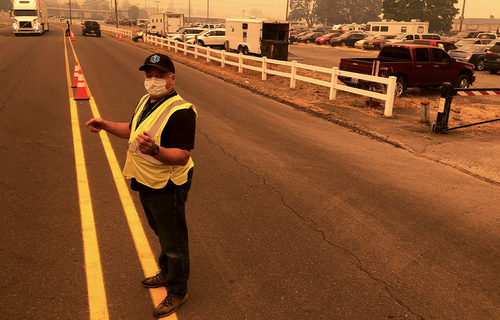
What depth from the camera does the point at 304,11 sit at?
185m

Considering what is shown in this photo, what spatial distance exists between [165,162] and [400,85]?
43.4 feet

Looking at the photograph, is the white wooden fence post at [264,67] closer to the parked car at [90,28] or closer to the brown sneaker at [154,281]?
the brown sneaker at [154,281]

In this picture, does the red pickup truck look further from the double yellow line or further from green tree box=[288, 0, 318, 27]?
green tree box=[288, 0, 318, 27]

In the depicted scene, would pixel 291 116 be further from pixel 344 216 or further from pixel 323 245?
pixel 323 245

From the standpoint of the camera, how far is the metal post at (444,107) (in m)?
9.46

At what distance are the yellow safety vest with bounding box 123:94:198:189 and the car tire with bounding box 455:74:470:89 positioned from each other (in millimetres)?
15897

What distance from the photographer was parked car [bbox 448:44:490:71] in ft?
78.0

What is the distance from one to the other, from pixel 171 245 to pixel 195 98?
10252mm

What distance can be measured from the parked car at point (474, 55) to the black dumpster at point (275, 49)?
32.4 ft

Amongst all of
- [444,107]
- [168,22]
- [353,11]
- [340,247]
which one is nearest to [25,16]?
[168,22]

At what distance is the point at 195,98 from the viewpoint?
42.3 ft

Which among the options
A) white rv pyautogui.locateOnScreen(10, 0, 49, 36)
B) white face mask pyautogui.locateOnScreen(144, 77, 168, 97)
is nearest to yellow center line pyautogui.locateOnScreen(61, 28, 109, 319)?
white face mask pyautogui.locateOnScreen(144, 77, 168, 97)

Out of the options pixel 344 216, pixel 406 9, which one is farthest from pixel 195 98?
pixel 406 9

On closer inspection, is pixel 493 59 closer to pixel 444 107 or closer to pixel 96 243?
pixel 444 107
